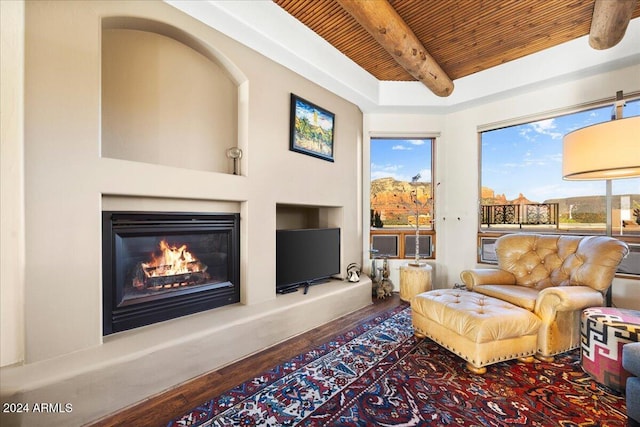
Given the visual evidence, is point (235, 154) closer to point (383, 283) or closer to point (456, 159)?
point (383, 283)

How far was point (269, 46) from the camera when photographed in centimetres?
252

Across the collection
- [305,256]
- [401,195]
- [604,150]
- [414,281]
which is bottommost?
[414,281]

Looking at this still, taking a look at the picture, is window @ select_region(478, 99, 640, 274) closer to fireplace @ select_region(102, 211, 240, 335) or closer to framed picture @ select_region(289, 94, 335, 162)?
framed picture @ select_region(289, 94, 335, 162)

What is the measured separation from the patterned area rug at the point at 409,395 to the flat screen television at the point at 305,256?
2.84ft

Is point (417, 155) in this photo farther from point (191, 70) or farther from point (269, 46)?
point (191, 70)

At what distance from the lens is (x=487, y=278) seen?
110 inches

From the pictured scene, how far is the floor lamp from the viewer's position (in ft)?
5.30

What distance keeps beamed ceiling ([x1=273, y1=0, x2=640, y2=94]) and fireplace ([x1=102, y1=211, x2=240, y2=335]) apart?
2.09 m

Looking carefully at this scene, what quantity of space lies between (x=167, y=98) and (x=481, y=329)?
3004mm

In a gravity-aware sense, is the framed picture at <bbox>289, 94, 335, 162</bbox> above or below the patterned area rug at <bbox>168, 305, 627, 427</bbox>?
above

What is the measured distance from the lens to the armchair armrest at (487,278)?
279 cm

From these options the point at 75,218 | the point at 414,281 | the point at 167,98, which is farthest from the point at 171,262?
the point at 414,281

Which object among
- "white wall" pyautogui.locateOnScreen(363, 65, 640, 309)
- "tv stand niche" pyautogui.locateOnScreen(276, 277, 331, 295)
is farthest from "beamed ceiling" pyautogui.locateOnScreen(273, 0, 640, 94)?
"tv stand niche" pyautogui.locateOnScreen(276, 277, 331, 295)

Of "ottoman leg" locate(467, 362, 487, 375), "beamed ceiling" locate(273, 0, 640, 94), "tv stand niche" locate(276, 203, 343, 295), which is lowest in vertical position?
"ottoman leg" locate(467, 362, 487, 375)
